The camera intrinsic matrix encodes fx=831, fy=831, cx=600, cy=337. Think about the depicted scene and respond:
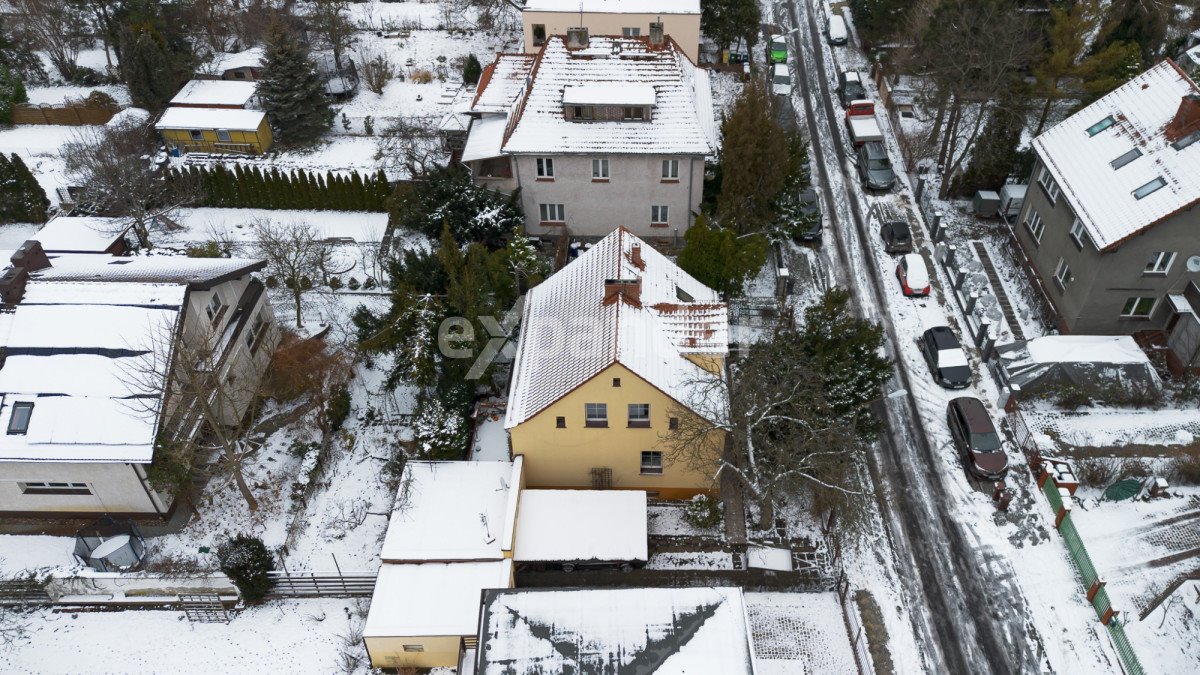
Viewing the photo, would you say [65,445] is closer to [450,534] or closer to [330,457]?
[330,457]

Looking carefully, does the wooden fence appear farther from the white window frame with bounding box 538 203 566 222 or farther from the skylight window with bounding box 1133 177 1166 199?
the skylight window with bounding box 1133 177 1166 199

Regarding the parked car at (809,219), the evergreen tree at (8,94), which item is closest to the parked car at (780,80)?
the parked car at (809,219)

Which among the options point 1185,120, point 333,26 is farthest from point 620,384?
point 333,26

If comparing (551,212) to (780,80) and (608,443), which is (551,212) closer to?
(608,443)

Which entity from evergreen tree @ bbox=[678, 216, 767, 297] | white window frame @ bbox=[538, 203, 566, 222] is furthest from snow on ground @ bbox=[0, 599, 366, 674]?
white window frame @ bbox=[538, 203, 566, 222]

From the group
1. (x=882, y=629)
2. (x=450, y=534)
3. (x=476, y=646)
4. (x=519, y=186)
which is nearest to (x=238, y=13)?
(x=519, y=186)
